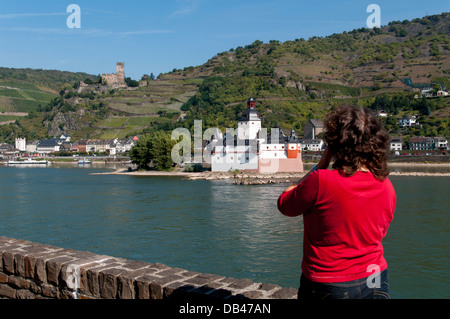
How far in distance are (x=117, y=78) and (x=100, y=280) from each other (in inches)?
6258

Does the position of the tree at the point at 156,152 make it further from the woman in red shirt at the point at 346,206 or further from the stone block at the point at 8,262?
the woman in red shirt at the point at 346,206

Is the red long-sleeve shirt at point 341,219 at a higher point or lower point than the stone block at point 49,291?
higher

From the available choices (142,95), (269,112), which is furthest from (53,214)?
(142,95)

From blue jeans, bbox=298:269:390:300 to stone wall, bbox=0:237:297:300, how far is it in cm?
95

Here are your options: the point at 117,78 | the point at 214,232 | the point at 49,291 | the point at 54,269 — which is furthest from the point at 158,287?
the point at 117,78

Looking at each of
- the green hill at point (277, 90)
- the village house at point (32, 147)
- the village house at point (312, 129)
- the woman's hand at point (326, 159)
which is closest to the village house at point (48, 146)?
the village house at point (32, 147)

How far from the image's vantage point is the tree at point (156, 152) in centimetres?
5222

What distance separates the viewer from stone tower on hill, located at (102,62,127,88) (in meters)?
152

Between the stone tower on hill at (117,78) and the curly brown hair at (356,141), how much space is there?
155 metres

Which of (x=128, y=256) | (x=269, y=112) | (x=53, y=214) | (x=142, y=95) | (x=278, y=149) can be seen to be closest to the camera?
(x=128, y=256)

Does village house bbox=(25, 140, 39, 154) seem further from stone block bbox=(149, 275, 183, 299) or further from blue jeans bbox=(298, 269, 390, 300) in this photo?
blue jeans bbox=(298, 269, 390, 300)

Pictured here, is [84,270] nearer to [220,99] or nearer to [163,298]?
[163,298]
